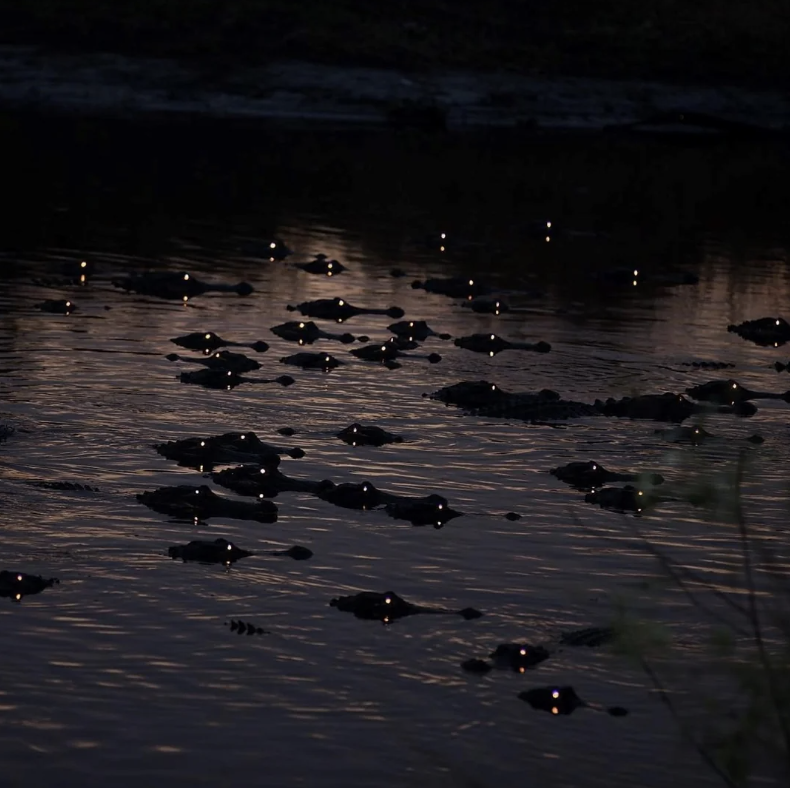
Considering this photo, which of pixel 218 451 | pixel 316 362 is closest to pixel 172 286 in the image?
pixel 316 362

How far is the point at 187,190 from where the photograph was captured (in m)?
46.4

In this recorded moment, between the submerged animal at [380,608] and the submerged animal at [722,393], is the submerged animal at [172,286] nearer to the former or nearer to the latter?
the submerged animal at [722,393]

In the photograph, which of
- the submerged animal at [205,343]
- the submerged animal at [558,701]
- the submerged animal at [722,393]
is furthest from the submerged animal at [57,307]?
the submerged animal at [558,701]

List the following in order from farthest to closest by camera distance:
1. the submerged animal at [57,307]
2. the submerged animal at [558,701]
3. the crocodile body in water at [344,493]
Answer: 1. the submerged animal at [57,307]
2. the crocodile body in water at [344,493]
3. the submerged animal at [558,701]

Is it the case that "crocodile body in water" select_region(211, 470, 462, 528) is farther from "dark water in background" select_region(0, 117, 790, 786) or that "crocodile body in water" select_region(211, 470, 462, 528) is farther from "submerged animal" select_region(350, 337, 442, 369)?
"submerged animal" select_region(350, 337, 442, 369)

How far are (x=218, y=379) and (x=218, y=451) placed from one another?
429 cm

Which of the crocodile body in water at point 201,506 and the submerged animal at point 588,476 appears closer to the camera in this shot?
the crocodile body in water at point 201,506

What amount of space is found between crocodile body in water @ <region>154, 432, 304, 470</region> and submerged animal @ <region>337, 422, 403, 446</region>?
4.15 ft

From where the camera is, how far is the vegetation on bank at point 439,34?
70250 millimetres

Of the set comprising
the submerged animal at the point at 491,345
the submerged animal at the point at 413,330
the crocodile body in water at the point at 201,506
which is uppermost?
the submerged animal at the point at 413,330

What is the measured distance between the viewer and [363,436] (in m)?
20.3

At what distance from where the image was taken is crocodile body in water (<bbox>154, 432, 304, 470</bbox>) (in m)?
18.9

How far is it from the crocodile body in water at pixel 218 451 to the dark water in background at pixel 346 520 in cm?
26

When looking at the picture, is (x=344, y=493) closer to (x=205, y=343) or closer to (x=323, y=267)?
(x=205, y=343)
